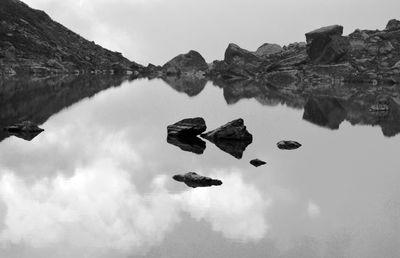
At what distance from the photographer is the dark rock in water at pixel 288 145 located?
4150 cm

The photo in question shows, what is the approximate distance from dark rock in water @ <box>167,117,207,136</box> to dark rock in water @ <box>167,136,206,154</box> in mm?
411

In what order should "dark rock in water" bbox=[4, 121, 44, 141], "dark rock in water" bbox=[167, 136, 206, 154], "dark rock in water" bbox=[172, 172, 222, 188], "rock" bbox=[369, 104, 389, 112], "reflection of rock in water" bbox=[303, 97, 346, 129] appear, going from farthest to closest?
"rock" bbox=[369, 104, 389, 112] → "reflection of rock in water" bbox=[303, 97, 346, 129] → "dark rock in water" bbox=[4, 121, 44, 141] → "dark rock in water" bbox=[167, 136, 206, 154] → "dark rock in water" bbox=[172, 172, 222, 188]

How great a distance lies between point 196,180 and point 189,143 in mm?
13631

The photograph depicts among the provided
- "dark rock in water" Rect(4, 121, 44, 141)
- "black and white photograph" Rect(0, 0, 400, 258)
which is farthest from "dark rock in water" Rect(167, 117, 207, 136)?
"dark rock in water" Rect(4, 121, 44, 141)

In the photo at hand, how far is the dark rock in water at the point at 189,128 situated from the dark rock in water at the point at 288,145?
285 inches

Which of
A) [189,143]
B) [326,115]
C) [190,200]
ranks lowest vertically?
[326,115]

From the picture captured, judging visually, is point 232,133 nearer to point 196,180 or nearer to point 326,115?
point 196,180

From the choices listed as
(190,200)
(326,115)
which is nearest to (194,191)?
(190,200)

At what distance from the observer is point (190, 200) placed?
23.9m

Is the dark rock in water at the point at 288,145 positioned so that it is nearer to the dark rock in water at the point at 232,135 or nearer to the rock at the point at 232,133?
the dark rock in water at the point at 232,135

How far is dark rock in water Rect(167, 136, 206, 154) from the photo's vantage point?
125 ft

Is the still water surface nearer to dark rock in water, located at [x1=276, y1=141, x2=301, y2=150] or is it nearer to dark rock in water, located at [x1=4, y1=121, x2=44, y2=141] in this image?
dark rock in water, located at [x1=276, y1=141, x2=301, y2=150]

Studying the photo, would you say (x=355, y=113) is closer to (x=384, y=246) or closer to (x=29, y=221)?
(x=384, y=246)

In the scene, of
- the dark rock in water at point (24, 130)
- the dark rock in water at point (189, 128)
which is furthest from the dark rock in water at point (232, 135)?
the dark rock in water at point (24, 130)
